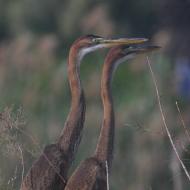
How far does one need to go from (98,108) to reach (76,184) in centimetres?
591

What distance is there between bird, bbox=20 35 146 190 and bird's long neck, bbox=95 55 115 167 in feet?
0.54

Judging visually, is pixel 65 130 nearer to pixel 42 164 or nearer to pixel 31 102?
pixel 42 164

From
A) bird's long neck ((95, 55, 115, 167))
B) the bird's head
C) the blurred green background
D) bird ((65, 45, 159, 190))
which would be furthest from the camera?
the blurred green background

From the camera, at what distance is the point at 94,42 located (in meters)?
7.26

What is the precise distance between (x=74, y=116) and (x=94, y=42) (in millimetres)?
485

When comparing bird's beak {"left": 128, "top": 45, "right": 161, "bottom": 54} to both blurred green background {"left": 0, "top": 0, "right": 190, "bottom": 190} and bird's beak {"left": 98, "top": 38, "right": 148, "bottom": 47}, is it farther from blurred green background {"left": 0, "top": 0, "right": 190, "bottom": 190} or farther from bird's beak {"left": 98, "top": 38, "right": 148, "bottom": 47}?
blurred green background {"left": 0, "top": 0, "right": 190, "bottom": 190}

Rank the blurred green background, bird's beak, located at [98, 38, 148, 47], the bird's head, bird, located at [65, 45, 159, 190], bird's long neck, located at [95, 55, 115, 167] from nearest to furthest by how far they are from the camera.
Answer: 1. bird, located at [65, 45, 159, 190]
2. bird's long neck, located at [95, 55, 115, 167]
3. the bird's head
4. bird's beak, located at [98, 38, 148, 47]
5. the blurred green background

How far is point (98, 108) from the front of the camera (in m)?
12.4

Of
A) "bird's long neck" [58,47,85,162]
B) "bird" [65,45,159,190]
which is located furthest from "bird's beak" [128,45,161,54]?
"bird's long neck" [58,47,85,162]

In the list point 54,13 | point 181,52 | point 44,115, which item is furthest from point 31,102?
point 54,13

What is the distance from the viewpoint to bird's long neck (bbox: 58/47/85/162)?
696cm

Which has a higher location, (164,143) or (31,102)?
(31,102)

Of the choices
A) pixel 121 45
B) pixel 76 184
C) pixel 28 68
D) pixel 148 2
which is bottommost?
pixel 76 184

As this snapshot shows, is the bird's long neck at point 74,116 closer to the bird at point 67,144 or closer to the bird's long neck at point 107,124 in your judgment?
the bird at point 67,144
